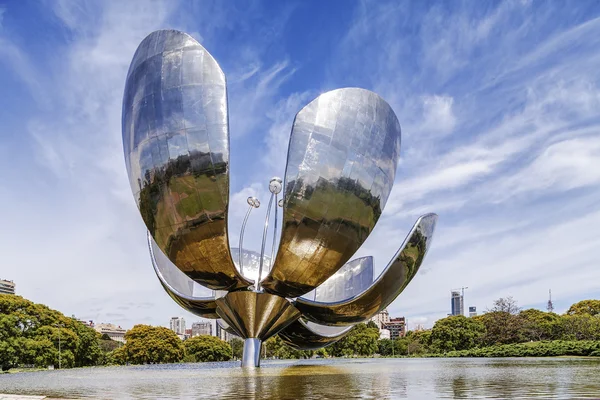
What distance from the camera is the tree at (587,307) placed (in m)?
60.9

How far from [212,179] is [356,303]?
6.20 metres

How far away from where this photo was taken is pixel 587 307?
202ft

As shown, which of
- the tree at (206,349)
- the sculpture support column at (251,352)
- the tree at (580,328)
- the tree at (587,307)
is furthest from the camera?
the tree at (587,307)

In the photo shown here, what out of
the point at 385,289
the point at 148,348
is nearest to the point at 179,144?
the point at 385,289

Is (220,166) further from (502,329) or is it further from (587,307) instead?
(587,307)

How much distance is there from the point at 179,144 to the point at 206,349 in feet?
152

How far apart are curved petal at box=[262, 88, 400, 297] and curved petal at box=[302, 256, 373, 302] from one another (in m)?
8.84

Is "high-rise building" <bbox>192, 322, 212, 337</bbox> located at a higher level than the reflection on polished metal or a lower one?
lower

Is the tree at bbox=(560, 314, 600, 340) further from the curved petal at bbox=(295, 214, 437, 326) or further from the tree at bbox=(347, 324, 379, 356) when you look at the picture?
the curved petal at bbox=(295, 214, 437, 326)

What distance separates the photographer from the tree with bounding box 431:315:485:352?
48906mm

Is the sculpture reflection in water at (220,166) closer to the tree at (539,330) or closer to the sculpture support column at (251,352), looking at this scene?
the sculpture support column at (251,352)

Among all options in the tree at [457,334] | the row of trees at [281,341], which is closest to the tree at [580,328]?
the row of trees at [281,341]

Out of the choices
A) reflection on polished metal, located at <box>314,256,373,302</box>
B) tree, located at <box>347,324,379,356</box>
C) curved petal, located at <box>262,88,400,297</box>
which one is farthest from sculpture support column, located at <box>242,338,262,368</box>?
tree, located at <box>347,324,379,356</box>

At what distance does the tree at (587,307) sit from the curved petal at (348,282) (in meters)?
48.2
